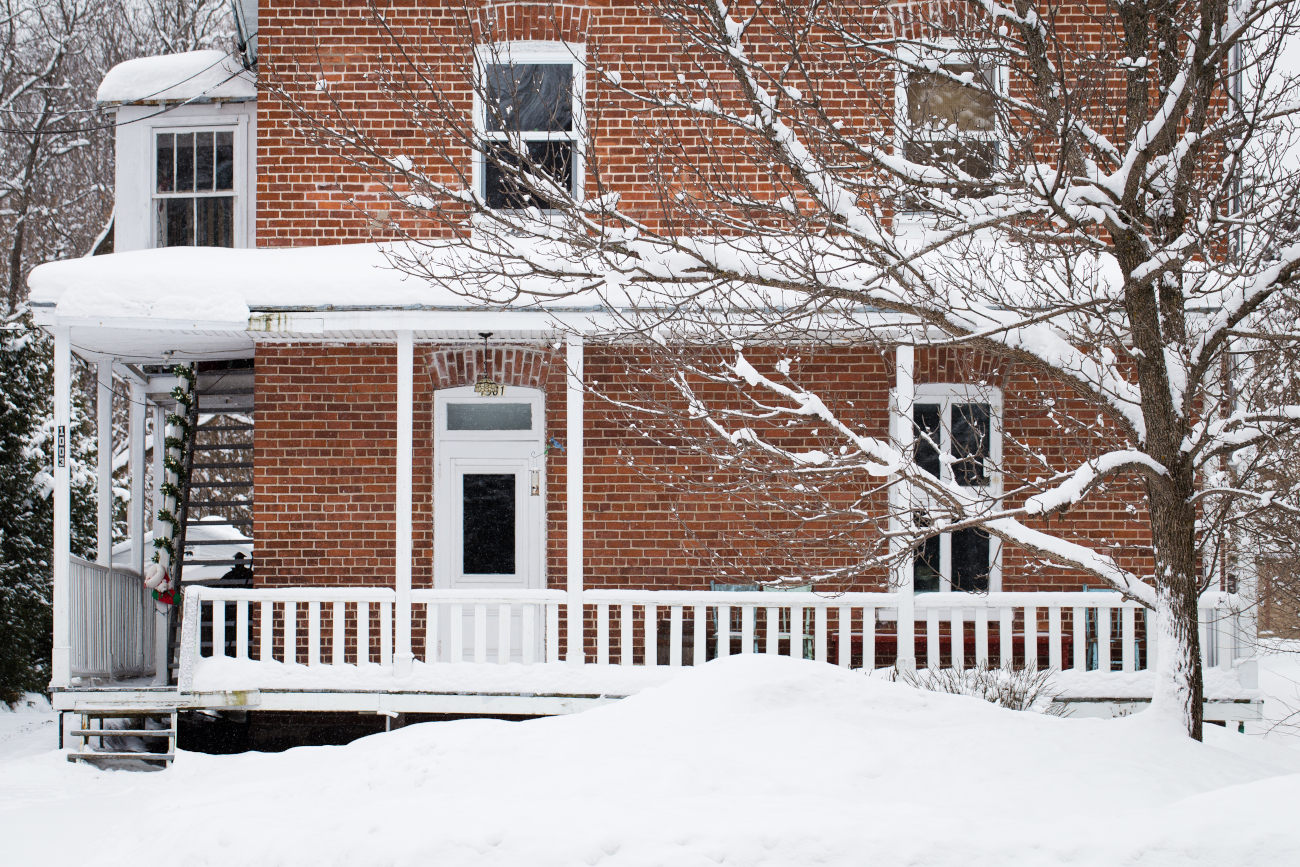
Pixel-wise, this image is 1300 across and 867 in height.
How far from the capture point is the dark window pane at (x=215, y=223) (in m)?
10.7

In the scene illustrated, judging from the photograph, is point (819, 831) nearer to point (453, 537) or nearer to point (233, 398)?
point (453, 537)

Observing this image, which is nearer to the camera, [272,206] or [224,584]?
[272,206]

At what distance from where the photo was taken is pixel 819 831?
4.59 meters

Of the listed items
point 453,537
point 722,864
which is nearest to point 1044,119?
point 722,864

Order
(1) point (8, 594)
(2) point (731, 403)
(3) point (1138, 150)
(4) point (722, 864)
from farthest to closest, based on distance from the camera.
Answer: (1) point (8, 594) < (2) point (731, 403) < (3) point (1138, 150) < (4) point (722, 864)

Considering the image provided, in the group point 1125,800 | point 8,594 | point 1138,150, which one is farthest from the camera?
point 8,594

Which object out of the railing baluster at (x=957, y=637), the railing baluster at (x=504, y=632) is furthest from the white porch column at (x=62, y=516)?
the railing baluster at (x=957, y=637)

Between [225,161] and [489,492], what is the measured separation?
13.7ft


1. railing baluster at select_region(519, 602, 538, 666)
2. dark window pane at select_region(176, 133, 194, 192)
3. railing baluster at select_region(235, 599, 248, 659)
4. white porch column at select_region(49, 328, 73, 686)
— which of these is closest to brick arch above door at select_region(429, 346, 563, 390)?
railing baluster at select_region(519, 602, 538, 666)

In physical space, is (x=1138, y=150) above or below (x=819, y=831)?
above

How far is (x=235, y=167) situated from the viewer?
10758 mm

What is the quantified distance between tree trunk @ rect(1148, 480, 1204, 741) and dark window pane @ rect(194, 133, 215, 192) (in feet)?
28.9

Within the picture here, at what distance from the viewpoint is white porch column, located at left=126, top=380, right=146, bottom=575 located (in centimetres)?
1150

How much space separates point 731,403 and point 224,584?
5.33 metres
